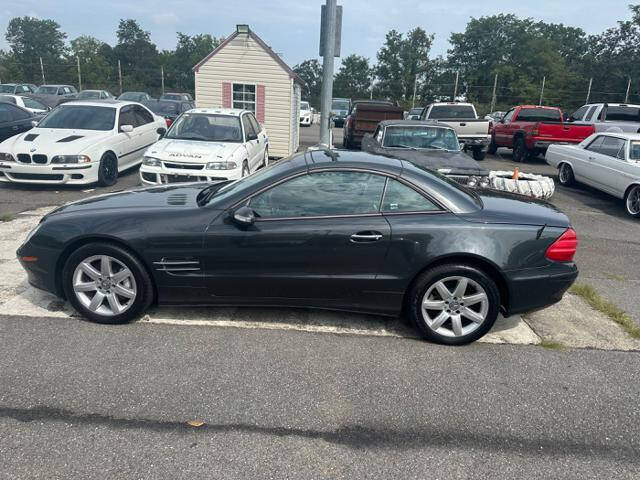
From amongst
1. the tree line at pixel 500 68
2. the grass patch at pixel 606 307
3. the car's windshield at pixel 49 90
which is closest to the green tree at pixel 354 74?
the tree line at pixel 500 68

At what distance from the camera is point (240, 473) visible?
2.64m

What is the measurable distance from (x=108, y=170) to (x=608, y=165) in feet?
33.2

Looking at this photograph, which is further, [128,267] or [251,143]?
[251,143]

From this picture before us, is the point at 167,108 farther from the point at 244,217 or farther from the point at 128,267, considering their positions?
the point at 244,217

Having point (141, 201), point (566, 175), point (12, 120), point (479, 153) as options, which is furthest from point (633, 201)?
point (12, 120)

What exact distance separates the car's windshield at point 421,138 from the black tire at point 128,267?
682 centimetres

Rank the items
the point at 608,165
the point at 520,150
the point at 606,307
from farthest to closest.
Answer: the point at 520,150, the point at 608,165, the point at 606,307

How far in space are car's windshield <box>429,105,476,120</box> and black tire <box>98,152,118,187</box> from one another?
10.9m

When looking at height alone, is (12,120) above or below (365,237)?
above

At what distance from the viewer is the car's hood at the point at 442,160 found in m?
8.46

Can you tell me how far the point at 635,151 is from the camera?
10.0 metres

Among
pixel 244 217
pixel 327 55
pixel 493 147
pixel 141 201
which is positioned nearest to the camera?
pixel 244 217

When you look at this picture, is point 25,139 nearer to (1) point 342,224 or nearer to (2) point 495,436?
(1) point 342,224

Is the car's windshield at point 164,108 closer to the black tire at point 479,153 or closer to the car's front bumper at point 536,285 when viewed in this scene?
the black tire at point 479,153
